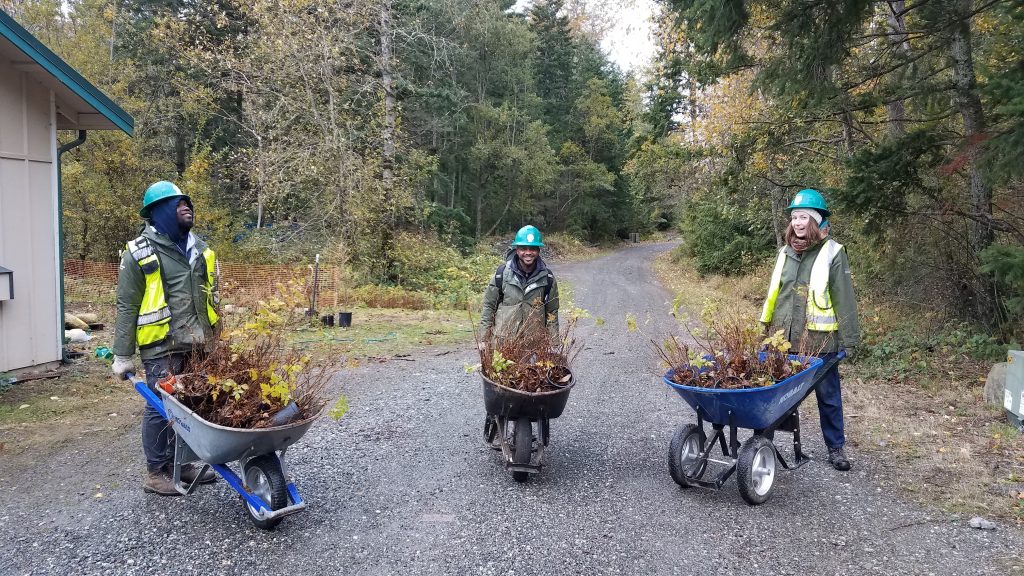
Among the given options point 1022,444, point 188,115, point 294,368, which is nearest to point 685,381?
point 294,368

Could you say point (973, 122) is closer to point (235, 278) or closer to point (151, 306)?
point (151, 306)

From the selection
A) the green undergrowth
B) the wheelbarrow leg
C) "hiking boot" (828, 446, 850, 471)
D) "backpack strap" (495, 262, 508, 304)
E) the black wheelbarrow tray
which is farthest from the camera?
the green undergrowth

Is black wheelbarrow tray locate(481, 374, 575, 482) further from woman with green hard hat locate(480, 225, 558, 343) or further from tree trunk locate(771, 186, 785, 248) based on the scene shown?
tree trunk locate(771, 186, 785, 248)

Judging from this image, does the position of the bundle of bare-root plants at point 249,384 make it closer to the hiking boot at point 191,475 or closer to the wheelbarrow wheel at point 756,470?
the hiking boot at point 191,475

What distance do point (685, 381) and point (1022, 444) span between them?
3.01 meters

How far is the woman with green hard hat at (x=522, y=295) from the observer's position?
15.6 feet

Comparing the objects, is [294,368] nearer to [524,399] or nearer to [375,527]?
[375,527]

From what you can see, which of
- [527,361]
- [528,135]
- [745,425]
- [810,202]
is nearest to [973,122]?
[810,202]

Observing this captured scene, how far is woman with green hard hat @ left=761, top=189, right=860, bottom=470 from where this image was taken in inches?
173

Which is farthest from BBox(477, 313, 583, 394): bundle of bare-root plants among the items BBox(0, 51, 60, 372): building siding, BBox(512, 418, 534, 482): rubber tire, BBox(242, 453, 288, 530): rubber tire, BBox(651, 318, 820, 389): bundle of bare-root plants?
BBox(0, 51, 60, 372): building siding

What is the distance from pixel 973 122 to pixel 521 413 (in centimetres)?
643

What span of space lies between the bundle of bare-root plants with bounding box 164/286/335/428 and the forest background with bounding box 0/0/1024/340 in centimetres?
503

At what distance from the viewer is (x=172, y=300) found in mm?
3959

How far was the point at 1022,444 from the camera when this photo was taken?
195 inches
